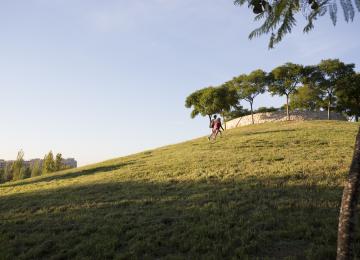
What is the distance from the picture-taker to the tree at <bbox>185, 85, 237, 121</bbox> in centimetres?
6938

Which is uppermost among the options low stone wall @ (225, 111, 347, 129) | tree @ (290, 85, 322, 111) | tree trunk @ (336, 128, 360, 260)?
tree @ (290, 85, 322, 111)

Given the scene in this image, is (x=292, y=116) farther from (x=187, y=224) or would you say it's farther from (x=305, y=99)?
(x=187, y=224)

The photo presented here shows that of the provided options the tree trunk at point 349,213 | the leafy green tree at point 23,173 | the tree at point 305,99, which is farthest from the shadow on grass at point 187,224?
the leafy green tree at point 23,173

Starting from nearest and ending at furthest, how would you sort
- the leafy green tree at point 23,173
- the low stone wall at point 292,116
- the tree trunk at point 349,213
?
the tree trunk at point 349,213
the low stone wall at point 292,116
the leafy green tree at point 23,173

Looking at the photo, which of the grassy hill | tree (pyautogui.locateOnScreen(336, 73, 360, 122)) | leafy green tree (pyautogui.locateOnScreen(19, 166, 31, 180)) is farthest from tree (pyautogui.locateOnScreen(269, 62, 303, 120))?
leafy green tree (pyautogui.locateOnScreen(19, 166, 31, 180))

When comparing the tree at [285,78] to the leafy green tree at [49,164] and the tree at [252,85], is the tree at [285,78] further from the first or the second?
the leafy green tree at [49,164]

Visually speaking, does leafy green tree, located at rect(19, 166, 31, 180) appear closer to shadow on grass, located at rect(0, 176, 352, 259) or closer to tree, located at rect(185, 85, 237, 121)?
tree, located at rect(185, 85, 237, 121)

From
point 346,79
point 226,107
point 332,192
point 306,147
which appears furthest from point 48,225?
point 346,79

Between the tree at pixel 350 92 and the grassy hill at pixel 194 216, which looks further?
the tree at pixel 350 92

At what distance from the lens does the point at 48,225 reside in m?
13.3

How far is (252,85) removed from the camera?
72812mm

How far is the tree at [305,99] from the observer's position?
6875 cm

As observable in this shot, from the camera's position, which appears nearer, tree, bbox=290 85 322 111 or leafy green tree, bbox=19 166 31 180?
tree, bbox=290 85 322 111

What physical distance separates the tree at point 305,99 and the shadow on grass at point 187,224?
55.9m
